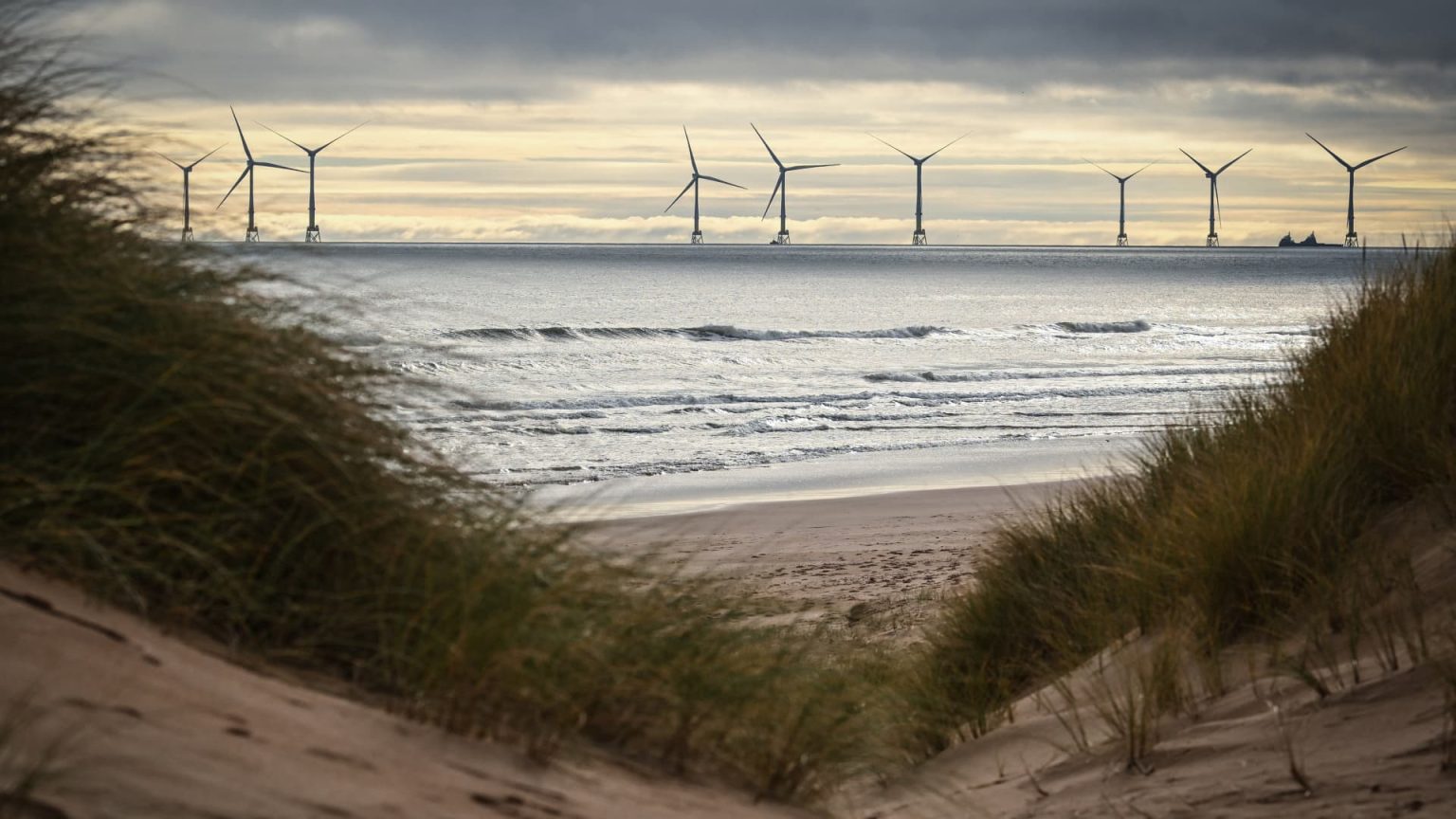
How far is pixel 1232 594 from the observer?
17.7ft

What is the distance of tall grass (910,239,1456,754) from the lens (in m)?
5.34

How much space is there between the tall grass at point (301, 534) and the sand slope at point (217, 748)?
5.6 inches

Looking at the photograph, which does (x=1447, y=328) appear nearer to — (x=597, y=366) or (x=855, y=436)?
(x=855, y=436)

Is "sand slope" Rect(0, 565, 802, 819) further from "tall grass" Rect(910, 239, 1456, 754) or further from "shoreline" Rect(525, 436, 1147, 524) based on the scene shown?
"shoreline" Rect(525, 436, 1147, 524)

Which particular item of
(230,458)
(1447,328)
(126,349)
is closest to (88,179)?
(126,349)

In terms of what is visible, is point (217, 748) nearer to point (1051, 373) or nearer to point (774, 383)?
point (774, 383)

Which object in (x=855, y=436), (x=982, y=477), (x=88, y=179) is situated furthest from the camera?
(x=855, y=436)

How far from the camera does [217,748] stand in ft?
8.60

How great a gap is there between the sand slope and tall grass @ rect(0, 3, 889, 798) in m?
0.14

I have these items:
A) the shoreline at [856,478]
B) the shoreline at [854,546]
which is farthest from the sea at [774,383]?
the shoreline at [854,546]

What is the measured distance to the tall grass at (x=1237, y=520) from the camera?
5.34m

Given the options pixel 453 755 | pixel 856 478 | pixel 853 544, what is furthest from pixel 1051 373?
pixel 453 755

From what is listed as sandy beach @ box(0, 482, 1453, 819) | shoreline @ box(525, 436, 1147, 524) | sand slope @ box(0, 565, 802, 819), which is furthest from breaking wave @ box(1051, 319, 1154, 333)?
sand slope @ box(0, 565, 802, 819)

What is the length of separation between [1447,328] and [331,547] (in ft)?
16.3
